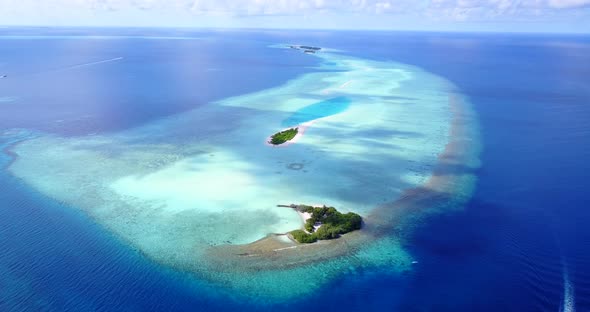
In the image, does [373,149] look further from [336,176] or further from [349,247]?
[349,247]

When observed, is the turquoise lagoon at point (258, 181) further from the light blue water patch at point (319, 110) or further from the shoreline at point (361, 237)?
the light blue water patch at point (319, 110)

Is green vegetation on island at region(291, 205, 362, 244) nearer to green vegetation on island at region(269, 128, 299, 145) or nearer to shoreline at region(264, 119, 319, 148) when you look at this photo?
shoreline at region(264, 119, 319, 148)

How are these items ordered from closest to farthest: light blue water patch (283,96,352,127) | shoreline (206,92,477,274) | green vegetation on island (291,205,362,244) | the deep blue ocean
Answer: the deep blue ocean < shoreline (206,92,477,274) < green vegetation on island (291,205,362,244) < light blue water patch (283,96,352,127)

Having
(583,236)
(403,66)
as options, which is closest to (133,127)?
(583,236)

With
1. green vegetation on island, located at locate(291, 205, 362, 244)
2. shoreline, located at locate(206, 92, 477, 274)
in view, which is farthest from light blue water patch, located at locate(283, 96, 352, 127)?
green vegetation on island, located at locate(291, 205, 362, 244)

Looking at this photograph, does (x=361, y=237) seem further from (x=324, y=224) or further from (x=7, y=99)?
(x=7, y=99)

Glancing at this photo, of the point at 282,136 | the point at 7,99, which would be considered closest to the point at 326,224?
the point at 282,136
